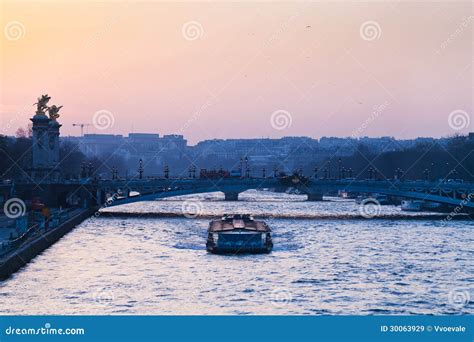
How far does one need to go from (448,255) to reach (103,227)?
1695 cm

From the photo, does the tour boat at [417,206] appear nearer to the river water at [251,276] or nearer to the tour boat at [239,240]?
the river water at [251,276]

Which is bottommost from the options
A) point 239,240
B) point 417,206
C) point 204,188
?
point 239,240

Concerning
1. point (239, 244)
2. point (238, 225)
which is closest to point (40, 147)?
point (238, 225)

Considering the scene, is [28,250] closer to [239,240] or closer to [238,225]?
[239,240]

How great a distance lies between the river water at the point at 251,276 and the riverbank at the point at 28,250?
0.24 meters

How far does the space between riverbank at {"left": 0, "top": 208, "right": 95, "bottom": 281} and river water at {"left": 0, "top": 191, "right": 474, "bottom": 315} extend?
239 millimetres

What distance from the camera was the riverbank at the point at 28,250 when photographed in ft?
78.7

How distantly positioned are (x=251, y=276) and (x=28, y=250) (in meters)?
6.09

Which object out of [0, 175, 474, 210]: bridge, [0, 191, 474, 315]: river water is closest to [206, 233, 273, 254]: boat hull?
[0, 191, 474, 315]: river water

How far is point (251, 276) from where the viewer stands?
25469 mm

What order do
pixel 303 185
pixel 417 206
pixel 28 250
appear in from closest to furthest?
pixel 28 250
pixel 303 185
pixel 417 206
